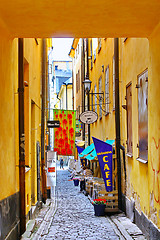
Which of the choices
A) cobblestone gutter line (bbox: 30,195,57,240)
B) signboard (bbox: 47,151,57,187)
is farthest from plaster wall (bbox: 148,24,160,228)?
signboard (bbox: 47,151,57,187)

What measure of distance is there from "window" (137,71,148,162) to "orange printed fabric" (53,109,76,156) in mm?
14192

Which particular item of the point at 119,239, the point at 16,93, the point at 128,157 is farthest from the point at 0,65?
the point at 128,157

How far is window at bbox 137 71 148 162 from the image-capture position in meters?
8.63

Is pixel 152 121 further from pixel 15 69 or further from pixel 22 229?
pixel 22 229

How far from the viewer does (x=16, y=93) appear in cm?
836

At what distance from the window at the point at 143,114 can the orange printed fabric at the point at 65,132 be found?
1419cm

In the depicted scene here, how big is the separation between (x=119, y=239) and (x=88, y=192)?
9984 mm

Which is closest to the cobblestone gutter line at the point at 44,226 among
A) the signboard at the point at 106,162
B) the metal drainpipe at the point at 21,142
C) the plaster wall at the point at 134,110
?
the metal drainpipe at the point at 21,142

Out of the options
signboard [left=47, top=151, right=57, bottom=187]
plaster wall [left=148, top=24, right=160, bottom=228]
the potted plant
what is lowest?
the potted plant

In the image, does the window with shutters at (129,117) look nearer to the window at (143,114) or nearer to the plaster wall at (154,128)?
the window at (143,114)

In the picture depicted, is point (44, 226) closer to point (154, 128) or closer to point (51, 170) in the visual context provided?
point (154, 128)

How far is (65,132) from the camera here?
24594 millimetres

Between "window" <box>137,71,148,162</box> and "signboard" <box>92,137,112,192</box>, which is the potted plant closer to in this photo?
"signboard" <box>92,137,112,192</box>

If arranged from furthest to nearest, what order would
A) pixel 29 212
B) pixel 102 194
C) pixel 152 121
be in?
pixel 102 194
pixel 29 212
pixel 152 121
